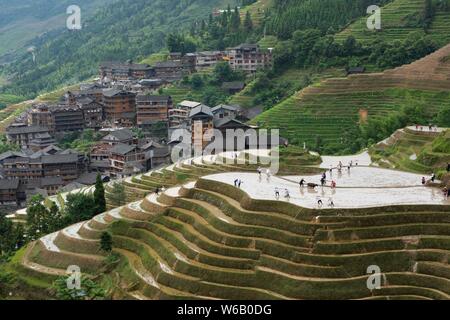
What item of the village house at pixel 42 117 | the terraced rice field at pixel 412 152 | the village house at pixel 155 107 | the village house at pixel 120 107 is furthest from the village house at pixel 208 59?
the terraced rice field at pixel 412 152

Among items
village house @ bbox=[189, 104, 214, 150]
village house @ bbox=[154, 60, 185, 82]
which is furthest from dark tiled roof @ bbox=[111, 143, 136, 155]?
village house @ bbox=[154, 60, 185, 82]

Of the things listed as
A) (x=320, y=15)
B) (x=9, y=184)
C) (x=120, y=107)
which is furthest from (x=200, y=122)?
(x=320, y=15)

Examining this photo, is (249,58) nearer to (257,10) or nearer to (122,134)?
(257,10)

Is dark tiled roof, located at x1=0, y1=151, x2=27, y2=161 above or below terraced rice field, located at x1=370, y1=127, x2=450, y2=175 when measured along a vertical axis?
below

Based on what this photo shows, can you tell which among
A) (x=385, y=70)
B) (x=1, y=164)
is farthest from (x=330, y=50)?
(x=1, y=164)

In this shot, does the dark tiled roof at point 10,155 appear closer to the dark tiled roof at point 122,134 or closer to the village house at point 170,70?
the dark tiled roof at point 122,134

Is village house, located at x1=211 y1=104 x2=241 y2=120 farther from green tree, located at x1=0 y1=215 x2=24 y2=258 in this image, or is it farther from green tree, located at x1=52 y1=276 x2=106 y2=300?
green tree, located at x1=52 y1=276 x2=106 y2=300

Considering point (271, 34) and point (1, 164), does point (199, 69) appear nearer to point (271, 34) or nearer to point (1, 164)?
point (271, 34)
